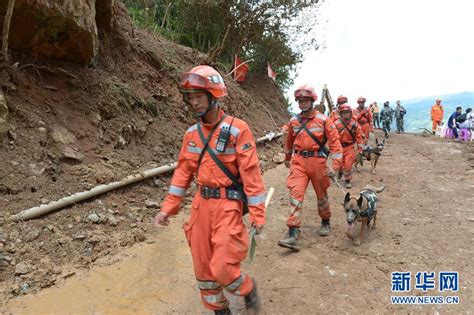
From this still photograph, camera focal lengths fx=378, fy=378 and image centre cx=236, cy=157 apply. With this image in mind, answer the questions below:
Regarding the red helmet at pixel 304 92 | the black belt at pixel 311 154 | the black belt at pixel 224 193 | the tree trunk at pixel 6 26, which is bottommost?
the black belt at pixel 224 193

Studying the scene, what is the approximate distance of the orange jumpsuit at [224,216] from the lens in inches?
129

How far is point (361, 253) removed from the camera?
17.6 ft

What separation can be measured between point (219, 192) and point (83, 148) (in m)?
3.98

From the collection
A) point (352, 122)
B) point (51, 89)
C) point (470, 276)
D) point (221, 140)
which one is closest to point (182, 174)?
point (221, 140)

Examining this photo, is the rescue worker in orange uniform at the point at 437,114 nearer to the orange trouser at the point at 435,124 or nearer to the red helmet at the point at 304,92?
the orange trouser at the point at 435,124

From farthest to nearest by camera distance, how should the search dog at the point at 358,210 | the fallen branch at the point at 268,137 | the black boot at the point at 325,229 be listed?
the fallen branch at the point at 268,137
the black boot at the point at 325,229
the search dog at the point at 358,210

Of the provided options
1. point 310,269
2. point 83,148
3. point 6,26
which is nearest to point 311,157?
point 310,269

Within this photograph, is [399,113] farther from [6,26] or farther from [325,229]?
[6,26]

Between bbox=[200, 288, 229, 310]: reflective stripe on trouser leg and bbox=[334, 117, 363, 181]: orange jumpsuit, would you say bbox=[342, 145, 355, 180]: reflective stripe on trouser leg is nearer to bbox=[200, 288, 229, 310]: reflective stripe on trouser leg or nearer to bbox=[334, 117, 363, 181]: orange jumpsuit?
bbox=[334, 117, 363, 181]: orange jumpsuit

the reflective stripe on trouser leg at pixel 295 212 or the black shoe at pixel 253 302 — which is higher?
the reflective stripe on trouser leg at pixel 295 212

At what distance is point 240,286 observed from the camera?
10.9 feet

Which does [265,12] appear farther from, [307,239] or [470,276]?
[470,276]

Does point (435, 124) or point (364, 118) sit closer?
point (364, 118)

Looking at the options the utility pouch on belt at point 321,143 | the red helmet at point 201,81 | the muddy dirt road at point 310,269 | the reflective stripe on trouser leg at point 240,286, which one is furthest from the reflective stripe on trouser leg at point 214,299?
the utility pouch on belt at point 321,143
